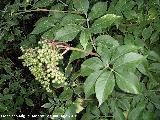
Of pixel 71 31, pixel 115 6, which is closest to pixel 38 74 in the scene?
pixel 71 31

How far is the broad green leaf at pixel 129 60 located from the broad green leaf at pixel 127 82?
0.16 feet

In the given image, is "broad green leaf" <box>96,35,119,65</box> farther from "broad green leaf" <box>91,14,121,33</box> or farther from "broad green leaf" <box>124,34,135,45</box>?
"broad green leaf" <box>124,34,135,45</box>

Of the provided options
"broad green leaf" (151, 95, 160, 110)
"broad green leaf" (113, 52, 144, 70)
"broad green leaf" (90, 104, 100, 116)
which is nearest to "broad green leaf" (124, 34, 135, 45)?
"broad green leaf" (151, 95, 160, 110)

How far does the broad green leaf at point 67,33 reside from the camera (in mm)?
1504

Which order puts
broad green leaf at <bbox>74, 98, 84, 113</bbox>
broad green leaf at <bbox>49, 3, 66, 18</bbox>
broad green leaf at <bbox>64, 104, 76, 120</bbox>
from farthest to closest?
broad green leaf at <bbox>74, 98, 84, 113</bbox> < broad green leaf at <bbox>64, 104, 76, 120</bbox> < broad green leaf at <bbox>49, 3, 66, 18</bbox>

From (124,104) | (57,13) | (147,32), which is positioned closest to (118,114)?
(124,104)

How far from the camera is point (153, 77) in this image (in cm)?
212

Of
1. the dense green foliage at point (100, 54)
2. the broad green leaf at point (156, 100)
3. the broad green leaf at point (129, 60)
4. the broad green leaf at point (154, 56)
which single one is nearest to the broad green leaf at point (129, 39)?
the dense green foliage at point (100, 54)

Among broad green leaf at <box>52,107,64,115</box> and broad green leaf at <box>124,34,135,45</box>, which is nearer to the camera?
broad green leaf at <box>124,34,135,45</box>

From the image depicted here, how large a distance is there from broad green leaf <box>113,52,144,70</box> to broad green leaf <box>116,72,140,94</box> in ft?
0.16

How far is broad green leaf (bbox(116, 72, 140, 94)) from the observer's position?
1347 millimetres

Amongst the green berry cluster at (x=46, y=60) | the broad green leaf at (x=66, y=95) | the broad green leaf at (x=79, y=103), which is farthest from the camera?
the broad green leaf at (x=79, y=103)

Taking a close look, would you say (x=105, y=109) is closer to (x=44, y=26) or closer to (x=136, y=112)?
(x=136, y=112)

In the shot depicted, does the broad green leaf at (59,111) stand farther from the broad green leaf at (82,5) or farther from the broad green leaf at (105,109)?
the broad green leaf at (82,5)
